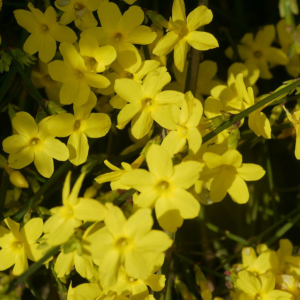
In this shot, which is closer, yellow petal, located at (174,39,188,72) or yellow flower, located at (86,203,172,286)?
yellow flower, located at (86,203,172,286)

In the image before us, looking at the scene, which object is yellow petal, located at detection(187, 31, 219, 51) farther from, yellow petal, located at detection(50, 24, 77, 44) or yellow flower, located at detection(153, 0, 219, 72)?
yellow petal, located at detection(50, 24, 77, 44)

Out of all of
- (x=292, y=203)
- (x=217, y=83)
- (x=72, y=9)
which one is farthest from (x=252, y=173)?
(x=292, y=203)

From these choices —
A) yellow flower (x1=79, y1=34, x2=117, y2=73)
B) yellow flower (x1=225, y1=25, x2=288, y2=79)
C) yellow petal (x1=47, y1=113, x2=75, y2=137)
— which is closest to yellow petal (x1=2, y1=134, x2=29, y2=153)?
yellow petal (x1=47, y1=113, x2=75, y2=137)

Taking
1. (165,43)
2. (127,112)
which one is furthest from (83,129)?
(165,43)

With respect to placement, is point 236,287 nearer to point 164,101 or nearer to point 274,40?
point 164,101

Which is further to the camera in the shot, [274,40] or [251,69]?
[274,40]

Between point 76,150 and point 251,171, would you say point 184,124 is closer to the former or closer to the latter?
point 251,171

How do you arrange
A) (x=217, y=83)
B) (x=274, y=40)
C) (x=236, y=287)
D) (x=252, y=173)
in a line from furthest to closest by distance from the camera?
(x=274, y=40), (x=217, y=83), (x=236, y=287), (x=252, y=173)
